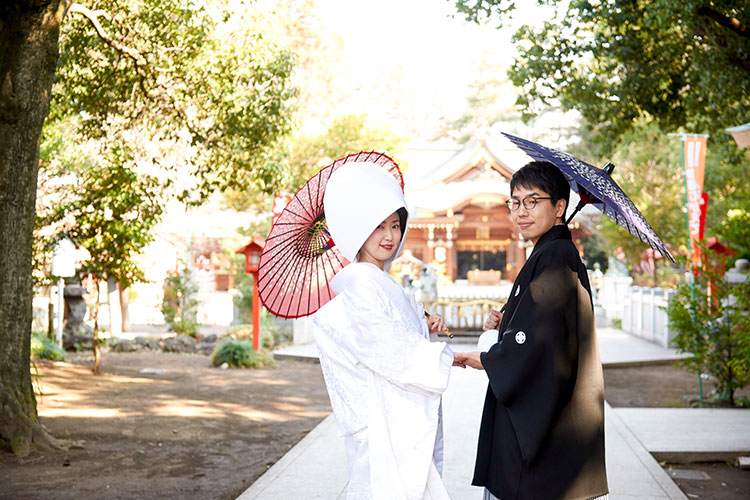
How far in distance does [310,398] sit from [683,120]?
6.97 m

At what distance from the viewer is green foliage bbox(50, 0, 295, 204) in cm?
862

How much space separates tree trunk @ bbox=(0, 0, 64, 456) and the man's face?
449cm

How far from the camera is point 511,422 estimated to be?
2.63m

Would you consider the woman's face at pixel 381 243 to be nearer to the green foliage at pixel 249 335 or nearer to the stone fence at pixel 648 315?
the green foliage at pixel 249 335

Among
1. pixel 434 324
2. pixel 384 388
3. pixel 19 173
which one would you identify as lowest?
pixel 384 388

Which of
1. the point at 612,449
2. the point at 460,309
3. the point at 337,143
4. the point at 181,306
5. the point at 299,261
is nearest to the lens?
the point at 299,261

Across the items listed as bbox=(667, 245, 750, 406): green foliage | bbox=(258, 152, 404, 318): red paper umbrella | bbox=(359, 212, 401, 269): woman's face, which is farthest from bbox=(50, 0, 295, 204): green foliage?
bbox=(359, 212, 401, 269): woman's face

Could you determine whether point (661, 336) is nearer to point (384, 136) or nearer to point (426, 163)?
point (384, 136)

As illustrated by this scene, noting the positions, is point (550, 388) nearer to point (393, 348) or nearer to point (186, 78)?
point (393, 348)

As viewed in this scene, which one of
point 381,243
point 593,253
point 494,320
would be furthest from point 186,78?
point 593,253

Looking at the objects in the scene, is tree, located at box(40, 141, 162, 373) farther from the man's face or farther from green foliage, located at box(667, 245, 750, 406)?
the man's face

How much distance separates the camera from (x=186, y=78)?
880cm

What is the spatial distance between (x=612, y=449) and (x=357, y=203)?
4.29 metres

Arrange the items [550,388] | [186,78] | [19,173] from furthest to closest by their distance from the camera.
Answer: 1. [186,78]
2. [19,173]
3. [550,388]
